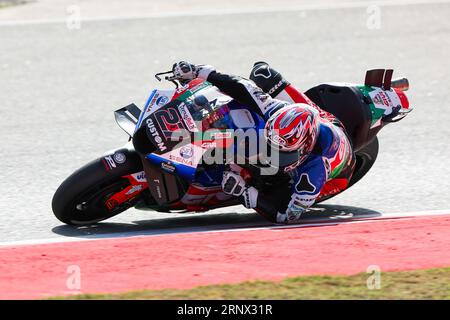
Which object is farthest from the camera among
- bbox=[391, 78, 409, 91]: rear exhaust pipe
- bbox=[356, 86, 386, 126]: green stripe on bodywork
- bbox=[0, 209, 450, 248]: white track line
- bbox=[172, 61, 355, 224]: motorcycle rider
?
bbox=[391, 78, 409, 91]: rear exhaust pipe

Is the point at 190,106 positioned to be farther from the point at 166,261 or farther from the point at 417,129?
the point at 417,129

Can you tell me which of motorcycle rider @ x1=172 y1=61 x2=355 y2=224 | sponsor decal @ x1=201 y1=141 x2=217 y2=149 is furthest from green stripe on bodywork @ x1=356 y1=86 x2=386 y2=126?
sponsor decal @ x1=201 y1=141 x2=217 y2=149

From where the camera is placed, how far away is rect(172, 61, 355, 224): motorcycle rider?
7906mm

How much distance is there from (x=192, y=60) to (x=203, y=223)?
Answer: 6.47 meters

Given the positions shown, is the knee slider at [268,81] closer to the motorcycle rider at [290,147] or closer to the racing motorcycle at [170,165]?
the motorcycle rider at [290,147]

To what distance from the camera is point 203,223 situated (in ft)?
27.8

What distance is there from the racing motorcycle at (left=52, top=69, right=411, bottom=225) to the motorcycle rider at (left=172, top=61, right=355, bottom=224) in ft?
0.30

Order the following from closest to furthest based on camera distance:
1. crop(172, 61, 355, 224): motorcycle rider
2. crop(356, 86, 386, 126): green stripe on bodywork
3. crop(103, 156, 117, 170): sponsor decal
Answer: crop(172, 61, 355, 224): motorcycle rider, crop(103, 156, 117, 170): sponsor decal, crop(356, 86, 386, 126): green stripe on bodywork

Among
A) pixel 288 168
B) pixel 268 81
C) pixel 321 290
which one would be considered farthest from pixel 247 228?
pixel 321 290

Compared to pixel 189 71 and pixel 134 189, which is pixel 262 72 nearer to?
pixel 189 71

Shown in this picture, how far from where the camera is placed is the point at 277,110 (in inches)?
321

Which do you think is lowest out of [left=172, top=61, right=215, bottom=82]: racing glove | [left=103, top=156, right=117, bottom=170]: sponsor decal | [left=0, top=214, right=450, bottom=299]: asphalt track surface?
[left=0, top=214, right=450, bottom=299]: asphalt track surface

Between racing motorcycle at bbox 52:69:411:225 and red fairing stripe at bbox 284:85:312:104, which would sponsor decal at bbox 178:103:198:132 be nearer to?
racing motorcycle at bbox 52:69:411:225
